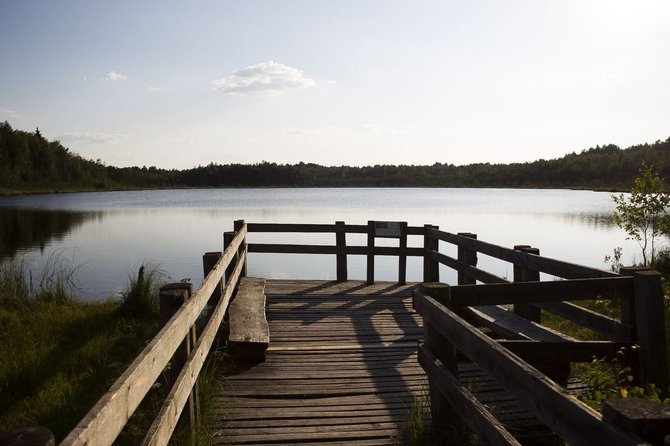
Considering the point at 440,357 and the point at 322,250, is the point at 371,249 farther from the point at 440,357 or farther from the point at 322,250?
the point at 440,357

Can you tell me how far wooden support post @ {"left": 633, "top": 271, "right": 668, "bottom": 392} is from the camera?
→ 14.1 feet

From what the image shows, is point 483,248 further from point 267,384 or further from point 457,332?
point 457,332

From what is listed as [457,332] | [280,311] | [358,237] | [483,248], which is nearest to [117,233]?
[358,237]

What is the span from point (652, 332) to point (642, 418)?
116 inches

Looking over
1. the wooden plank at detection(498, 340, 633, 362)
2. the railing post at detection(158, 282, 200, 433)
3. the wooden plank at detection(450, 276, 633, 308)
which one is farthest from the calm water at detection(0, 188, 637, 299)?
the wooden plank at detection(498, 340, 633, 362)

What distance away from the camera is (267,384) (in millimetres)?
5461

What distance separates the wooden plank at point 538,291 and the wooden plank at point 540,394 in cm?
63

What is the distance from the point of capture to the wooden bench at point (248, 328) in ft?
19.6

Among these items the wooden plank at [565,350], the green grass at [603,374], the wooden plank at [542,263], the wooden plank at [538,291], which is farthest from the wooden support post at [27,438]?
the wooden plank at [542,263]

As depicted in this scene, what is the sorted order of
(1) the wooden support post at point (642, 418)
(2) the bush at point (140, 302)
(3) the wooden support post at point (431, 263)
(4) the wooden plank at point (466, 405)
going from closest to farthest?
(1) the wooden support post at point (642, 418) < (4) the wooden plank at point (466, 405) < (3) the wooden support post at point (431, 263) < (2) the bush at point (140, 302)

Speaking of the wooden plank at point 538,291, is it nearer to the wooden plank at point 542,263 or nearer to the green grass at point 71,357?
the wooden plank at point 542,263

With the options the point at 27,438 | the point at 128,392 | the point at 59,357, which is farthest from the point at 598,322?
the point at 59,357

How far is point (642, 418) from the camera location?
71.5 inches

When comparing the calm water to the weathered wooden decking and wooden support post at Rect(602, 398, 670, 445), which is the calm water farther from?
wooden support post at Rect(602, 398, 670, 445)
